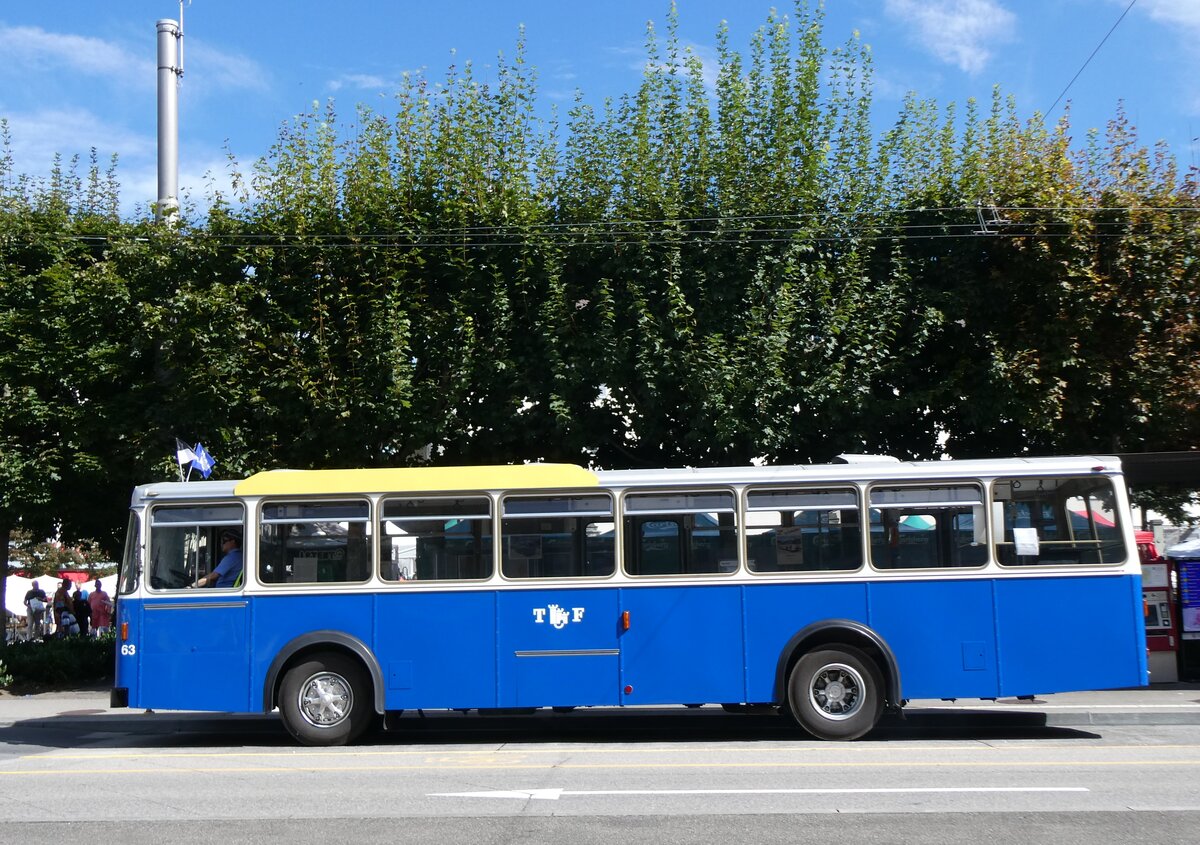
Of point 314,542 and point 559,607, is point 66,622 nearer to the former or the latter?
point 314,542

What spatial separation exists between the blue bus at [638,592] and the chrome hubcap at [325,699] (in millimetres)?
21

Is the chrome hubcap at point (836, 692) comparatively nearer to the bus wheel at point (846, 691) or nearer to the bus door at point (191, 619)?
the bus wheel at point (846, 691)

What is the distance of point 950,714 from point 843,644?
2.21 meters

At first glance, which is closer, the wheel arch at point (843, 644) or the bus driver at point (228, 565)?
the wheel arch at point (843, 644)

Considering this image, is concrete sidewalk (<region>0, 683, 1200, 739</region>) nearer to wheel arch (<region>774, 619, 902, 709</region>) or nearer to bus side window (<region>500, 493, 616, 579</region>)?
wheel arch (<region>774, 619, 902, 709</region>)

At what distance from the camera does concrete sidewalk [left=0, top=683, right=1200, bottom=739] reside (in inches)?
500

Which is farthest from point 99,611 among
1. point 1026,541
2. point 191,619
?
point 1026,541

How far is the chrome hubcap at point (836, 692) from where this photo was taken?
11547 mm

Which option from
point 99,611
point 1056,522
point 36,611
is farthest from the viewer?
point 36,611

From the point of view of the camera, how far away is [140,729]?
1355cm

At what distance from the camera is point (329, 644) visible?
11719 millimetres

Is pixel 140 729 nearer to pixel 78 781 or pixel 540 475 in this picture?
pixel 78 781

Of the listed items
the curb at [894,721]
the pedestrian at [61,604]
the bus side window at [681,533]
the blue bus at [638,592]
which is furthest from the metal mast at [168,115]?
the bus side window at [681,533]

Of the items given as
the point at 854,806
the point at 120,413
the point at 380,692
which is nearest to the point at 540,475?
the point at 380,692
